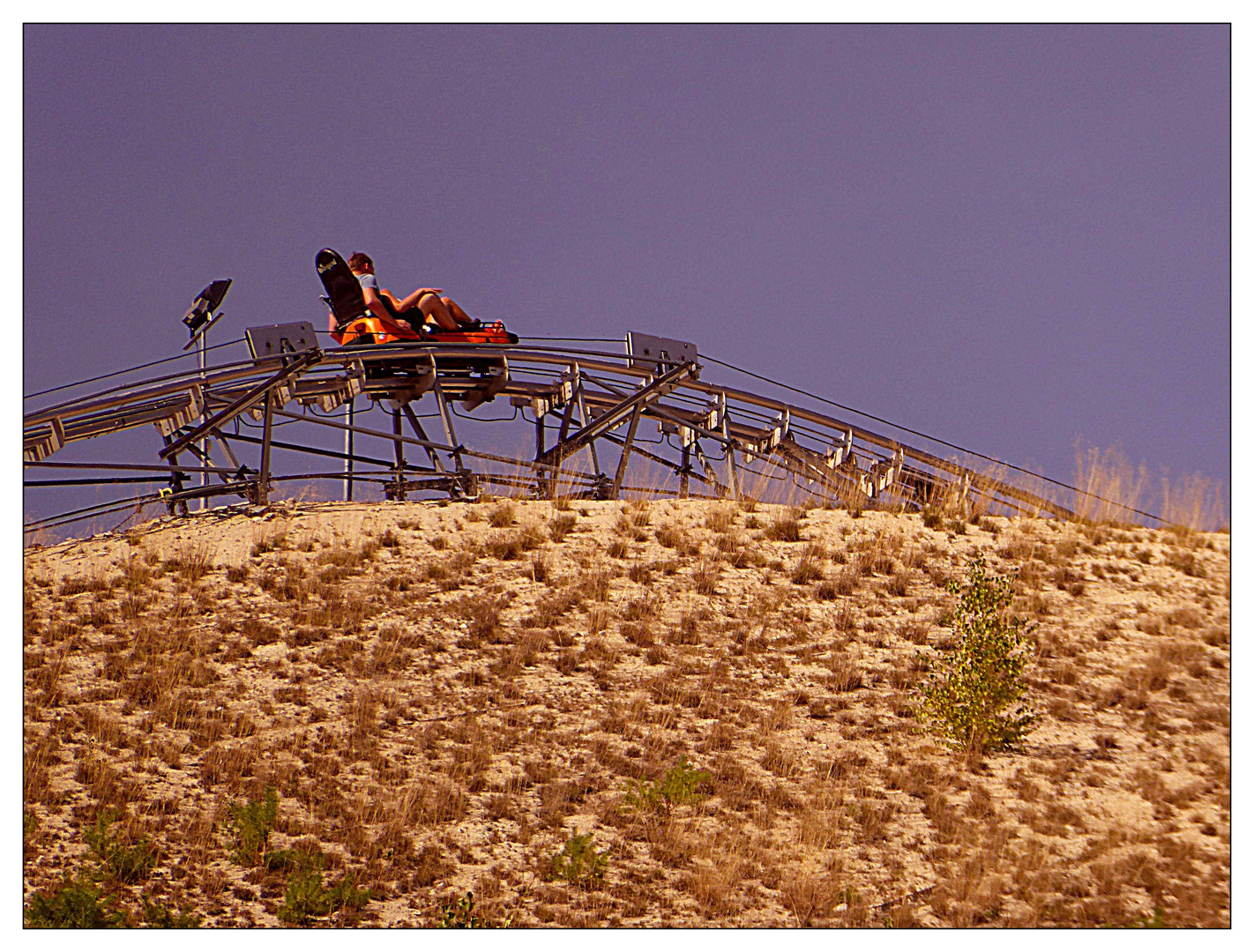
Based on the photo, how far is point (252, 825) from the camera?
11219 mm

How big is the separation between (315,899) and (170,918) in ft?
3.74

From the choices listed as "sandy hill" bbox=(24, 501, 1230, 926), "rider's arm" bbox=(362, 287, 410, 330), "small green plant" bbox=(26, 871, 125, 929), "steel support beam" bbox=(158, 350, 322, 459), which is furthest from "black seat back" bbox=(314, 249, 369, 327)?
"small green plant" bbox=(26, 871, 125, 929)

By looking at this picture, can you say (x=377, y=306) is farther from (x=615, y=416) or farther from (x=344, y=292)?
(x=615, y=416)

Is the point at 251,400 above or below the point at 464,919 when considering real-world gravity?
A: above

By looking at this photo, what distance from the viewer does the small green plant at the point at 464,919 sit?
33.2ft

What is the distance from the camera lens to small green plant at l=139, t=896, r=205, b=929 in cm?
1014

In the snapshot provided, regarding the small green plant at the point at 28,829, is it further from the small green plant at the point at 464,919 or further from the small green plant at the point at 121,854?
the small green plant at the point at 464,919

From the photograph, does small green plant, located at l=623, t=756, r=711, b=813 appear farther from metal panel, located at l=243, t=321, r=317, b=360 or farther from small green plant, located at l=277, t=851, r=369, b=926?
metal panel, located at l=243, t=321, r=317, b=360

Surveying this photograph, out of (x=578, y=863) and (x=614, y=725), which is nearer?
(x=578, y=863)

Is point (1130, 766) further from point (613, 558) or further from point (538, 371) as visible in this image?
point (538, 371)

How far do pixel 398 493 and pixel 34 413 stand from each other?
550cm

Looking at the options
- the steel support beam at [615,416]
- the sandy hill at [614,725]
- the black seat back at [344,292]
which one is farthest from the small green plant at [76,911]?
the steel support beam at [615,416]

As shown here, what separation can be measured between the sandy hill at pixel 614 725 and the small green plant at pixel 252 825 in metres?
0.07

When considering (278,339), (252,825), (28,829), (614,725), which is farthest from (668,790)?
(278,339)
